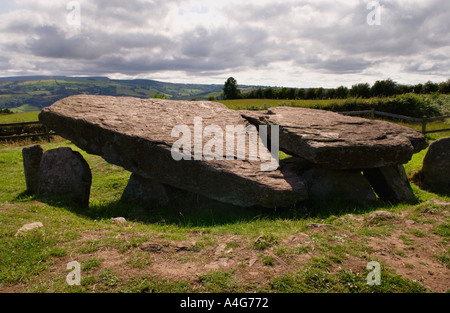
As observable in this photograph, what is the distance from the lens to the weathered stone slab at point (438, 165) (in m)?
10.5

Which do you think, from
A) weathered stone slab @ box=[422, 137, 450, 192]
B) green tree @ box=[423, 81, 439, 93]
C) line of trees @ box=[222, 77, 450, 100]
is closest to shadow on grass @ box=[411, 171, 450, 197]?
weathered stone slab @ box=[422, 137, 450, 192]

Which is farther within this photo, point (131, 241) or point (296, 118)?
point (296, 118)

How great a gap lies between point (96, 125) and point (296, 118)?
6.51 meters

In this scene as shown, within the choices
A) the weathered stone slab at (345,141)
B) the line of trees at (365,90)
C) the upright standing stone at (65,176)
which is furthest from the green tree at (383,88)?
the upright standing stone at (65,176)

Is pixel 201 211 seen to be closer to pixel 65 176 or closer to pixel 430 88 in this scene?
pixel 65 176

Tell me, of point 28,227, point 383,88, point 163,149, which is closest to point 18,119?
point 163,149

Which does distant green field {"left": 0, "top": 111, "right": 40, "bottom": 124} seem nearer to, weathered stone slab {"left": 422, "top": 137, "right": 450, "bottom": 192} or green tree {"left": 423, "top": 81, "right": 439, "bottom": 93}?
weathered stone slab {"left": 422, "top": 137, "right": 450, "bottom": 192}

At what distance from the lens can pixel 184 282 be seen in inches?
181

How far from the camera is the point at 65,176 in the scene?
938 cm

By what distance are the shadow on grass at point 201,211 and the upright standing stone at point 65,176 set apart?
13.7 inches

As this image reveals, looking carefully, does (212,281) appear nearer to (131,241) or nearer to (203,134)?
(131,241)

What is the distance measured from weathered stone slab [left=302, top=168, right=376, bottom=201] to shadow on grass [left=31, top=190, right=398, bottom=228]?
24 centimetres
